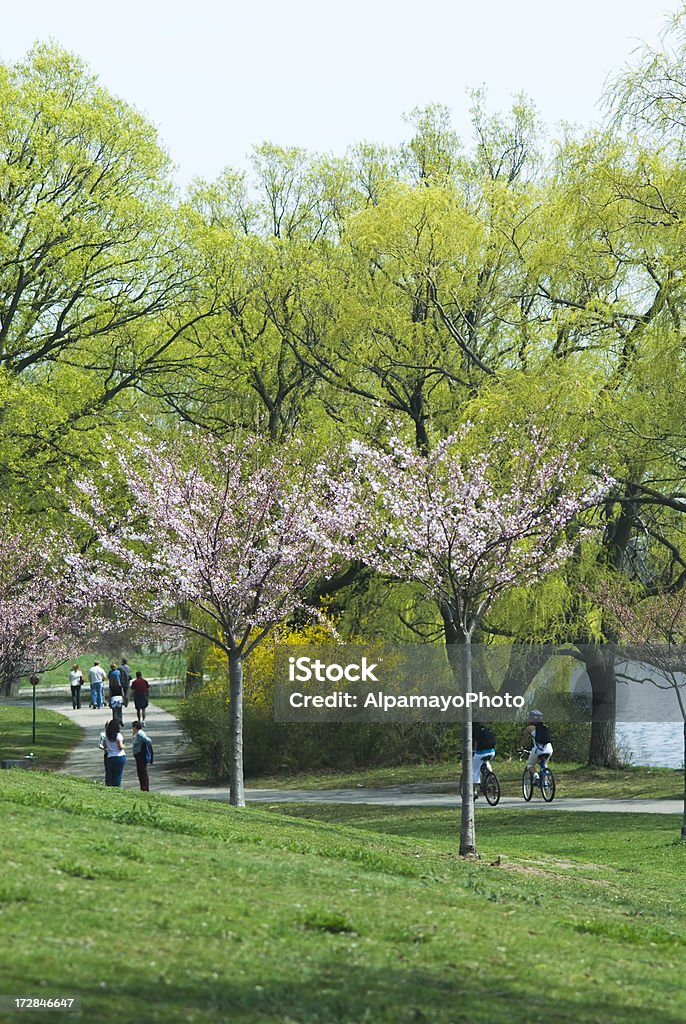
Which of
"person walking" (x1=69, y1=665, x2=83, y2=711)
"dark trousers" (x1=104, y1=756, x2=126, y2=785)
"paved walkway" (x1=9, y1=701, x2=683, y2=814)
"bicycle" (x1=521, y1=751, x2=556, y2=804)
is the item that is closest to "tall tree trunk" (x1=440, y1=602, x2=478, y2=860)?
"dark trousers" (x1=104, y1=756, x2=126, y2=785)

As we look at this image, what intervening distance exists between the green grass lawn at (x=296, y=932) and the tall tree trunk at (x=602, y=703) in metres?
17.2

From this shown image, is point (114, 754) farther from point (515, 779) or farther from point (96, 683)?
point (96, 683)

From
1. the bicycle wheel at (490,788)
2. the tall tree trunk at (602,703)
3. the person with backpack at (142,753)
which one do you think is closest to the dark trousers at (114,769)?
the person with backpack at (142,753)

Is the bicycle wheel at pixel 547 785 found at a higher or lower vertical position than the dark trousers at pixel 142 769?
lower

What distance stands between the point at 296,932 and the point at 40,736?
109ft

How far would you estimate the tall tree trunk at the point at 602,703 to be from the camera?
31559mm

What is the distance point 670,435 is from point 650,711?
34.9m

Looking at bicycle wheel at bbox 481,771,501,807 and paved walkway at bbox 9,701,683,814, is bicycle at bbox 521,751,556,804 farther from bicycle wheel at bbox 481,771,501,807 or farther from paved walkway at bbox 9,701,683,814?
bicycle wheel at bbox 481,771,501,807

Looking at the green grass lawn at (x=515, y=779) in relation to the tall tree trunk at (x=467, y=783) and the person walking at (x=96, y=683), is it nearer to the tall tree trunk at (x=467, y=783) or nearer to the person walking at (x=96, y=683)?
the tall tree trunk at (x=467, y=783)

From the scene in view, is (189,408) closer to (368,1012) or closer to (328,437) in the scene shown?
(328,437)

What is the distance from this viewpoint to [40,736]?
39219mm

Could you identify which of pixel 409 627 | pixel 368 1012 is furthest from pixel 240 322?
pixel 368 1012

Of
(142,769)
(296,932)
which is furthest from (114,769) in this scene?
(296,932)

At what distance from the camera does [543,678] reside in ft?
118
